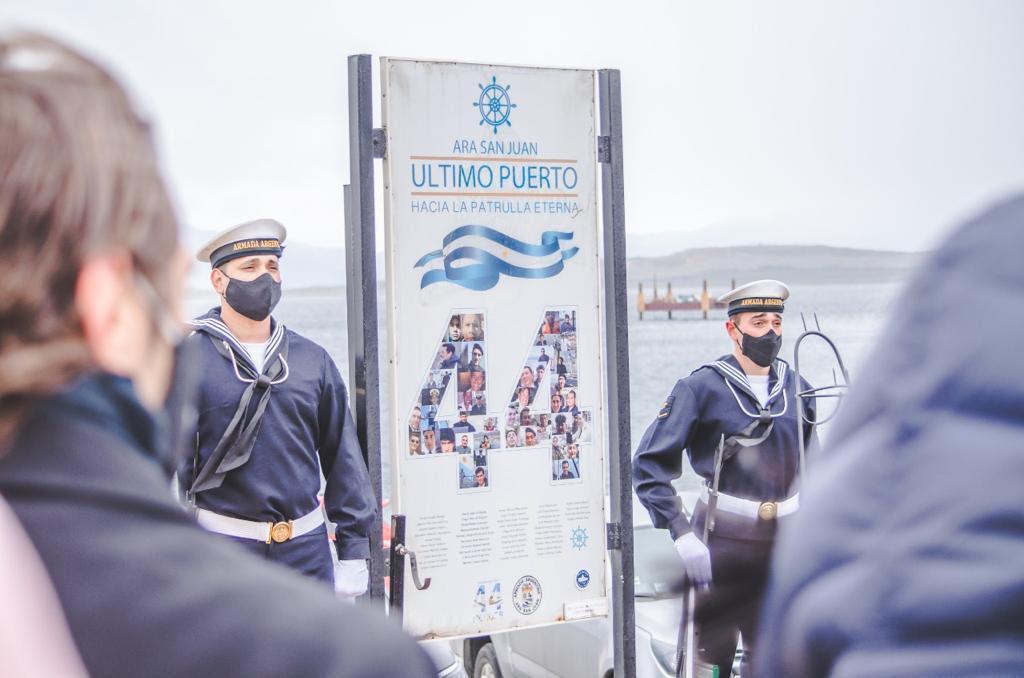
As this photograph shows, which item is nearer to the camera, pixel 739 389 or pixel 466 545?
pixel 466 545

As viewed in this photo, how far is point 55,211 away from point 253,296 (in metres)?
3.97

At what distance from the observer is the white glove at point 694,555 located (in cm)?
548

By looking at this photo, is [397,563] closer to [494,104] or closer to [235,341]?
[235,341]

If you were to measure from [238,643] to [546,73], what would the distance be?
12.3ft

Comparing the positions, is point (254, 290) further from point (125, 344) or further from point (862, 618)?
point (862, 618)

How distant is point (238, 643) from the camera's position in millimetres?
845

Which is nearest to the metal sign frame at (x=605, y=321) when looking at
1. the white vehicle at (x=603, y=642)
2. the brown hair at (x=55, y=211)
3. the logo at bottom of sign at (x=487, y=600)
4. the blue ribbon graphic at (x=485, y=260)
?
the blue ribbon graphic at (x=485, y=260)

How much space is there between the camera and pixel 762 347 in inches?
237

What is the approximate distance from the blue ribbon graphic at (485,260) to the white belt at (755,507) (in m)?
1.87

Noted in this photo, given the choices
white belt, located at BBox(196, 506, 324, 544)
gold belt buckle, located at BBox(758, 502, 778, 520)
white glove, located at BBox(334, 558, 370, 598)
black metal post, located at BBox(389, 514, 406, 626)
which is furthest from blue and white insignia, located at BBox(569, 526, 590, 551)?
gold belt buckle, located at BBox(758, 502, 778, 520)

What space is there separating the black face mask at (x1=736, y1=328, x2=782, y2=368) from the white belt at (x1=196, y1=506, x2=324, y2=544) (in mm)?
2602

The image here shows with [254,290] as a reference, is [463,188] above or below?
above

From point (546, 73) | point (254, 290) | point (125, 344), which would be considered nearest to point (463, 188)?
point (546, 73)

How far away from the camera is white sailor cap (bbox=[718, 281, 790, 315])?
19.9ft
